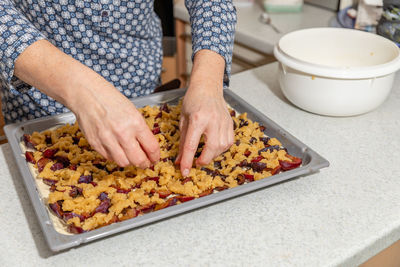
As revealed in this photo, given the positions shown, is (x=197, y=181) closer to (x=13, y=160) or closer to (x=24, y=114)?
(x=13, y=160)

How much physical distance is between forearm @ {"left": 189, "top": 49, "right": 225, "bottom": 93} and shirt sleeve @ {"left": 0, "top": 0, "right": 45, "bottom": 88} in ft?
0.93

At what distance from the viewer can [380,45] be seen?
3.48ft

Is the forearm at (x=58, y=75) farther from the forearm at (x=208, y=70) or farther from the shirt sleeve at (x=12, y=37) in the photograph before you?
the forearm at (x=208, y=70)

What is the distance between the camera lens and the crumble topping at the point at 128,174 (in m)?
0.68

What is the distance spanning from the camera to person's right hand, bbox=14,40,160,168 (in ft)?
2.03

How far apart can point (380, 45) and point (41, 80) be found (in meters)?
0.81

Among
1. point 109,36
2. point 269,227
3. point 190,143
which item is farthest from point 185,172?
point 109,36

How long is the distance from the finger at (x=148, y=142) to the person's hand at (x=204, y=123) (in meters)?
0.07

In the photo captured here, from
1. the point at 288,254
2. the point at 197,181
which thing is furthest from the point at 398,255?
the point at 197,181

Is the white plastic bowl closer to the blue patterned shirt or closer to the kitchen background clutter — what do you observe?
the blue patterned shirt

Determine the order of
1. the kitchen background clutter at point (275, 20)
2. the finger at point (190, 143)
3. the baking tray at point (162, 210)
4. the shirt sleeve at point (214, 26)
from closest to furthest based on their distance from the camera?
the baking tray at point (162, 210) → the finger at point (190, 143) → the shirt sleeve at point (214, 26) → the kitchen background clutter at point (275, 20)

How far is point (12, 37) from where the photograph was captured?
72 centimetres

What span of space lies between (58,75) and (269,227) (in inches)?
16.2

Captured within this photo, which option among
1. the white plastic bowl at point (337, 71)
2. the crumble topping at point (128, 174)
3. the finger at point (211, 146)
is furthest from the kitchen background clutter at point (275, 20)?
the finger at point (211, 146)
